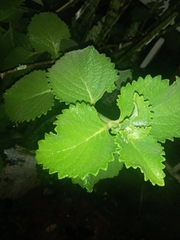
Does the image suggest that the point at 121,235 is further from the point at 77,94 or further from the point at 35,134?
the point at 77,94

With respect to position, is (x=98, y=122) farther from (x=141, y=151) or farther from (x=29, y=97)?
(x=29, y=97)

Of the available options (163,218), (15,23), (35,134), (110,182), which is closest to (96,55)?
(15,23)

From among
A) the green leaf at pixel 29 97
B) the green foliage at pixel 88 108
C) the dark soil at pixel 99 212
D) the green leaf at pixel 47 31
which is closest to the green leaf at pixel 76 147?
the green foliage at pixel 88 108

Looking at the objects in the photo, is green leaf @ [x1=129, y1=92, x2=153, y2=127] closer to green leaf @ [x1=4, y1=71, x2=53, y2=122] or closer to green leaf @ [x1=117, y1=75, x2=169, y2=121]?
green leaf @ [x1=117, y1=75, x2=169, y2=121]

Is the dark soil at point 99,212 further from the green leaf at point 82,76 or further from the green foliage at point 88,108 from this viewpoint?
the green leaf at point 82,76

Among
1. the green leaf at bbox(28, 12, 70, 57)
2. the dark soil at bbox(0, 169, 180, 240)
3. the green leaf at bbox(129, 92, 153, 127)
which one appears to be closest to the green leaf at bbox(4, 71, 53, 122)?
the green leaf at bbox(28, 12, 70, 57)
